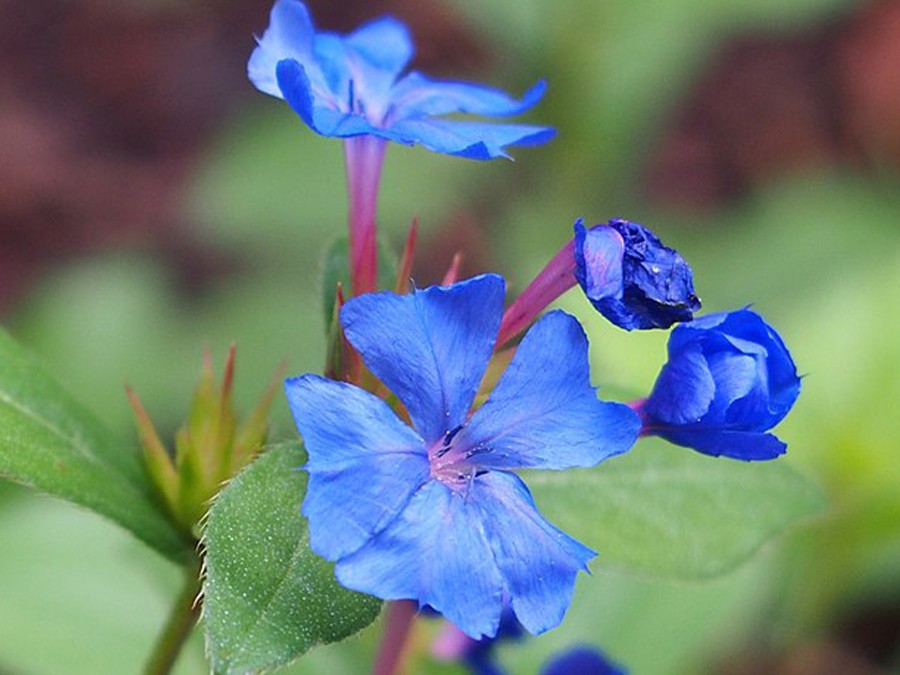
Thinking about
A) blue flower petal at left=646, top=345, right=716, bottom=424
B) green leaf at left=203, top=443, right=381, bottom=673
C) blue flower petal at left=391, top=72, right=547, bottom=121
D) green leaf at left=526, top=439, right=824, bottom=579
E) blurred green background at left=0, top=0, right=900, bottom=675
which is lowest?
blurred green background at left=0, top=0, right=900, bottom=675

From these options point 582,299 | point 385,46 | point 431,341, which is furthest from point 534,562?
point 582,299

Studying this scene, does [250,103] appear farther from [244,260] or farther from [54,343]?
[54,343]

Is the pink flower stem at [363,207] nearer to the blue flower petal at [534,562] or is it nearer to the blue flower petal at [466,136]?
the blue flower petal at [466,136]

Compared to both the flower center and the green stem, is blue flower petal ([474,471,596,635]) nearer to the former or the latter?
the flower center

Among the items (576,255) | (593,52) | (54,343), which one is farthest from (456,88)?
(54,343)

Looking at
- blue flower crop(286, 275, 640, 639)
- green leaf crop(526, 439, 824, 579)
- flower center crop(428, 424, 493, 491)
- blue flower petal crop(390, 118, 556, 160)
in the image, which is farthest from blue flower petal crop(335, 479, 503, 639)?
green leaf crop(526, 439, 824, 579)
